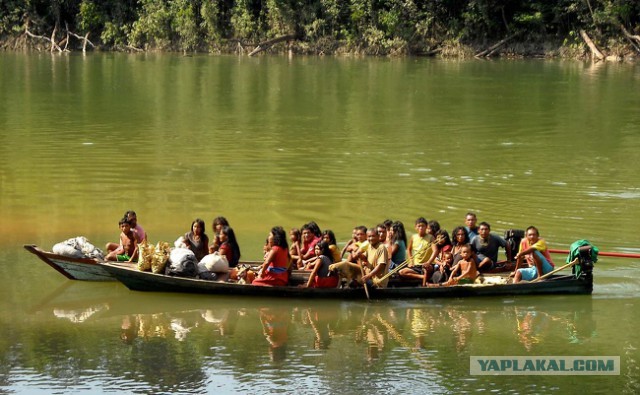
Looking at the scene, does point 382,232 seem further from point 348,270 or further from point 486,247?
point 486,247

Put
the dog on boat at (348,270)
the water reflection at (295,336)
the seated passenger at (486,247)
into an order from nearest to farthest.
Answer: the water reflection at (295,336) → the dog on boat at (348,270) → the seated passenger at (486,247)

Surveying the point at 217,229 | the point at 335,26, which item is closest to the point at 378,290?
the point at 217,229

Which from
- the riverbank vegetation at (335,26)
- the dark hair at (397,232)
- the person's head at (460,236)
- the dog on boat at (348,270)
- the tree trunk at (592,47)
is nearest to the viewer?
the dog on boat at (348,270)

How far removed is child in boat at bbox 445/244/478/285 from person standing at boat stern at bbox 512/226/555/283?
542 mm

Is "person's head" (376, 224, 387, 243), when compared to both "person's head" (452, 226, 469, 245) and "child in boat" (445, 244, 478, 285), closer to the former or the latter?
"person's head" (452, 226, 469, 245)

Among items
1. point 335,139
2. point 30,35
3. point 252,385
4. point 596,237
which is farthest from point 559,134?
point 30,35

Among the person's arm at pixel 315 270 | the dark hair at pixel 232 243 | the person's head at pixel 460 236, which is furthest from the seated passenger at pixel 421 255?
the dark hair at pixel 232 243

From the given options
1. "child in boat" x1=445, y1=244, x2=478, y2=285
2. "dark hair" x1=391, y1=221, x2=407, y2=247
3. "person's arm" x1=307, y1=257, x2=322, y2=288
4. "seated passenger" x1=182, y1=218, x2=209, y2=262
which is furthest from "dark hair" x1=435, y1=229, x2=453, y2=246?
"seated passenger" x1=182, y1=218, x2=209, y2=262

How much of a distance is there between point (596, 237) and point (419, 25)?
142 ft

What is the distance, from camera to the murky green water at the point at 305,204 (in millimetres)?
10844

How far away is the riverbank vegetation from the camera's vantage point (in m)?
53.2

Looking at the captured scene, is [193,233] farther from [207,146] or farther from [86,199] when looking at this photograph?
[207,146]

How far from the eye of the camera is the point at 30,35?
215 ft

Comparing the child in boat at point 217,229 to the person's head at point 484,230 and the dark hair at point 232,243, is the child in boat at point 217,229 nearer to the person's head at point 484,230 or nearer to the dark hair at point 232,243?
the dark hair at point 232,243
